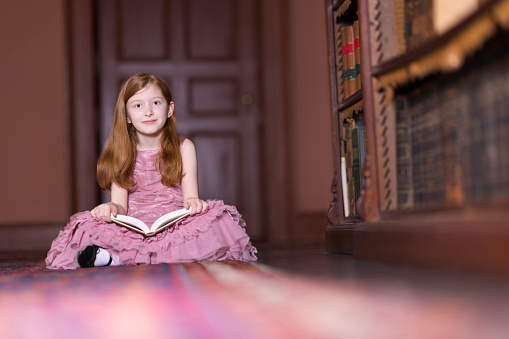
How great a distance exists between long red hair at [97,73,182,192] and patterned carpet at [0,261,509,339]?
937 mm

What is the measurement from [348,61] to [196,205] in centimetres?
67

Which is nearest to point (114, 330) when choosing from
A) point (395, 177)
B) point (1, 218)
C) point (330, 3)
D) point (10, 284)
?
point (10, 284)

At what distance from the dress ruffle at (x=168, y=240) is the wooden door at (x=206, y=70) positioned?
6.43 ft

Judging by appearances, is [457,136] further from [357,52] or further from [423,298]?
[357,52]

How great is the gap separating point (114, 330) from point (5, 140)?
3.36 metres

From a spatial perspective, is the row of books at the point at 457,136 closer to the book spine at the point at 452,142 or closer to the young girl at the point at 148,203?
the book spine at the point at 452,142

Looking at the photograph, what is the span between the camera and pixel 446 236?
111 cm

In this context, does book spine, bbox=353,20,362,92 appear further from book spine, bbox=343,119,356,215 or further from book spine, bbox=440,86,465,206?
book spine, bbox=440,86,465,206

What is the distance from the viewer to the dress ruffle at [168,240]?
1801mm

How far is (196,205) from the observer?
6.22 feet

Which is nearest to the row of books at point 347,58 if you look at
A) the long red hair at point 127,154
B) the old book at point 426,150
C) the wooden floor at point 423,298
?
the old book at point 426,150

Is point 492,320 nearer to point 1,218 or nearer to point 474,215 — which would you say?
point 474,215

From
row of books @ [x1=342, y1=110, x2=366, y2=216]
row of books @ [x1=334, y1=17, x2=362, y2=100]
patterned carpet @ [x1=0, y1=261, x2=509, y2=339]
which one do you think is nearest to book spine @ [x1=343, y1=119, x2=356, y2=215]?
row of books @ [x1=342, y1=110, x2=366, y2=216]

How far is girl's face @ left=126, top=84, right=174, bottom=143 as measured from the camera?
211 cm
